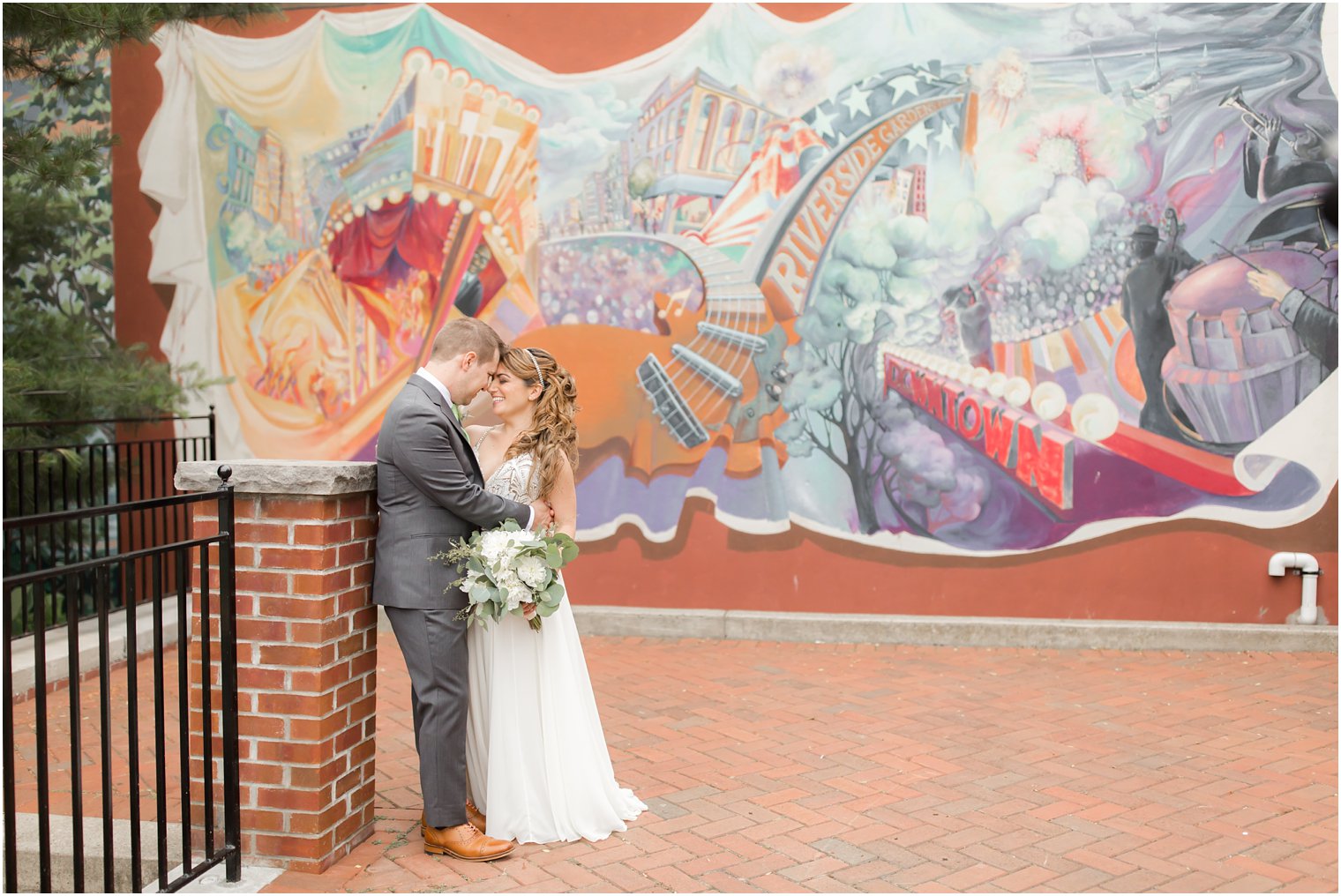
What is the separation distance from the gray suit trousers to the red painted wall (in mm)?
3794

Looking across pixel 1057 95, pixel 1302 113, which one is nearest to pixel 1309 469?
pixel 1302 113

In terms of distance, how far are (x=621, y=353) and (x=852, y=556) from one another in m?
2.10

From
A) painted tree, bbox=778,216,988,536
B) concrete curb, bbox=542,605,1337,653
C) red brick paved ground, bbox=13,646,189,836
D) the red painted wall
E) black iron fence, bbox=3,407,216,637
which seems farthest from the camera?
painted tree, bbox=778,216,988,536

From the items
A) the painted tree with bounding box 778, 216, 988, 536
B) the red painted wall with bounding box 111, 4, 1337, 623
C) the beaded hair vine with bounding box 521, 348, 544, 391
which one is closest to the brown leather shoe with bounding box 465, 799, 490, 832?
the beaded hair vine with bounding box 521, 348, 544, 391

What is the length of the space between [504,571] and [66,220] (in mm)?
5170

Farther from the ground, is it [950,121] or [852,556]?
[950,121]

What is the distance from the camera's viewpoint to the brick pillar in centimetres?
358

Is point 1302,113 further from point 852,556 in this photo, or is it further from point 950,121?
point 852,556

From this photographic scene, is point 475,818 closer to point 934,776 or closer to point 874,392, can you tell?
point 934,776

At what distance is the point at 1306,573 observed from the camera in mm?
6949

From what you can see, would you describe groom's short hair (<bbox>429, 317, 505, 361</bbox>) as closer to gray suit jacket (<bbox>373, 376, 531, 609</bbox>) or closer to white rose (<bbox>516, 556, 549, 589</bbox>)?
gray suit jacket (<bbox>373, 376, 531, 609</bbox>)

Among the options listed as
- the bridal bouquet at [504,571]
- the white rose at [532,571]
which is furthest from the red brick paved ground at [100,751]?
the white rose at [532,571]

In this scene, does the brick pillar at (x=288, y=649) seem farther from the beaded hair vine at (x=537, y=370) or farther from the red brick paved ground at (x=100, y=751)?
the beaded hair vine at (x=537, y=370)

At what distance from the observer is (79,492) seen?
254 inches
